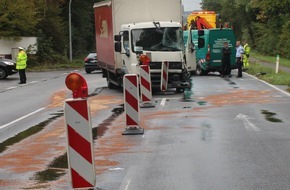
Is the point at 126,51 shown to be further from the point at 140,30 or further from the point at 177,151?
the point at 177,151

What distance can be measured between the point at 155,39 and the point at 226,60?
9.53 metres

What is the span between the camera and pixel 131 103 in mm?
11805

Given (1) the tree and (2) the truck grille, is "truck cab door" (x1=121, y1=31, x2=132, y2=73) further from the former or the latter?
(1) the tree

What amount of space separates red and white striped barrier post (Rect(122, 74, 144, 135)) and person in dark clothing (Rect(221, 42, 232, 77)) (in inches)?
701

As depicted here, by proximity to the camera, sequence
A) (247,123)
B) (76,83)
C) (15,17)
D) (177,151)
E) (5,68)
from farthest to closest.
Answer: (15,17), (5,68), (247,123), (177,151), (76,83)

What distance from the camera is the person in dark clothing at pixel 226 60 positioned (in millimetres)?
29016

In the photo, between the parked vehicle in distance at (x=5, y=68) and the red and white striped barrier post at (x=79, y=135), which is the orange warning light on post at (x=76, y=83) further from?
the parked vehicle in distance at (x=5, y=68)

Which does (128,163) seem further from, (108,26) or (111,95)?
(108,26)

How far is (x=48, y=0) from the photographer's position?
178ft

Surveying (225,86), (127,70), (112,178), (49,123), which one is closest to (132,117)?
(49,123)

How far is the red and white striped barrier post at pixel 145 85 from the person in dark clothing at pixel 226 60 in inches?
530

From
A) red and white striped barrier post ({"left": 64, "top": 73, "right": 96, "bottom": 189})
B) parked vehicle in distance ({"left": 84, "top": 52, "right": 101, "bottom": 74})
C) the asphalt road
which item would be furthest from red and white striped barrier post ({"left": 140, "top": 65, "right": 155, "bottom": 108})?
parked vehicle in distance ({"left": 84, "top": 52, "right": 101, "bottom": 74})

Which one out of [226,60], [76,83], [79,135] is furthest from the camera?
[226,60]

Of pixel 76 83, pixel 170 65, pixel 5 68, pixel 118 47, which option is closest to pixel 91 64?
pixel 5 68
